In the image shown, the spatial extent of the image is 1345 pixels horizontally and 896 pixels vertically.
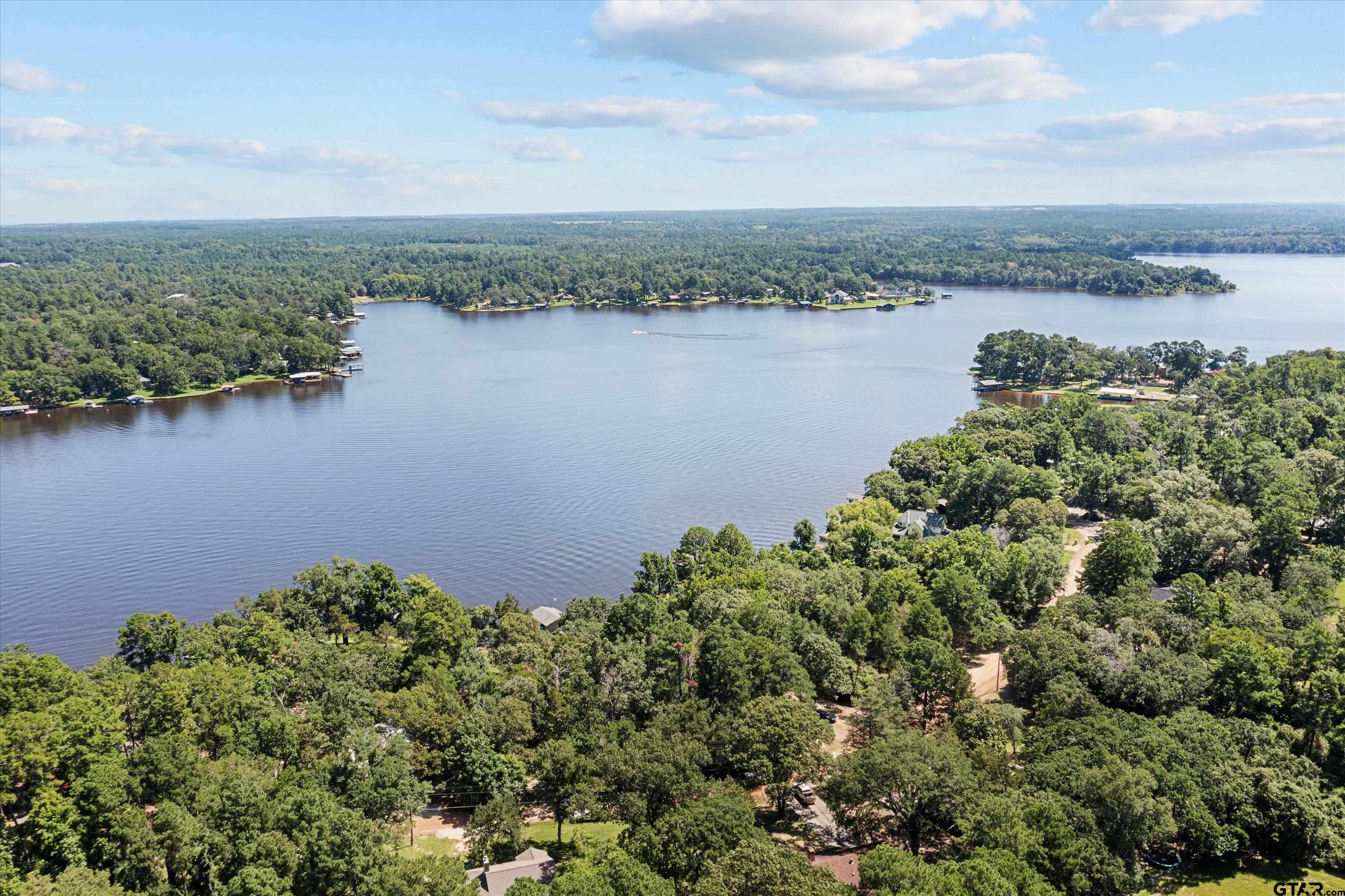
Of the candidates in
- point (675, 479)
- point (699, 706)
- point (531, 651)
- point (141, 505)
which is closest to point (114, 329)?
point (141, 505)

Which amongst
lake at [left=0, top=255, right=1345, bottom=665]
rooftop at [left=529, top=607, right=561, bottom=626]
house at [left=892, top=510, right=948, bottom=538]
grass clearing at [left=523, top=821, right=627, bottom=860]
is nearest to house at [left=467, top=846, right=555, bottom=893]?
grass clearing at [left=523, top=821, right=627, bottom=860]

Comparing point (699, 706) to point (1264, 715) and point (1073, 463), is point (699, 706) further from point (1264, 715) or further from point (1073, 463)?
point (1073, 463)

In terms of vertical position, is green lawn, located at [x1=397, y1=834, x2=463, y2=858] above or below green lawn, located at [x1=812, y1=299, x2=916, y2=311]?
below

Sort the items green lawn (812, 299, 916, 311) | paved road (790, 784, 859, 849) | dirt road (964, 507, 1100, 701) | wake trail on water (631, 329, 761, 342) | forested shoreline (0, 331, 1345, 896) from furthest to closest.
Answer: green lawn (812, 299, 916, 311), wake trail on water (631, 329, 761, 342), dirt road (964, 507, 1100, 701), paved road (790, 784, 859, 849), forested shoreline (0, 331, 1345, 896)

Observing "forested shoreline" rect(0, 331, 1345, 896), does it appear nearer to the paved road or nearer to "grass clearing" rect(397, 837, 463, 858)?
the paved road

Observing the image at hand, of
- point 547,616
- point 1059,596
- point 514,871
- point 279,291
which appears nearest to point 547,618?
point 547,616

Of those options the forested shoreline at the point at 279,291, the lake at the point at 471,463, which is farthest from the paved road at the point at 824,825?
the forested shoreline at the point at 279,291

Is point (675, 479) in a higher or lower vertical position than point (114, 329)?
lower
